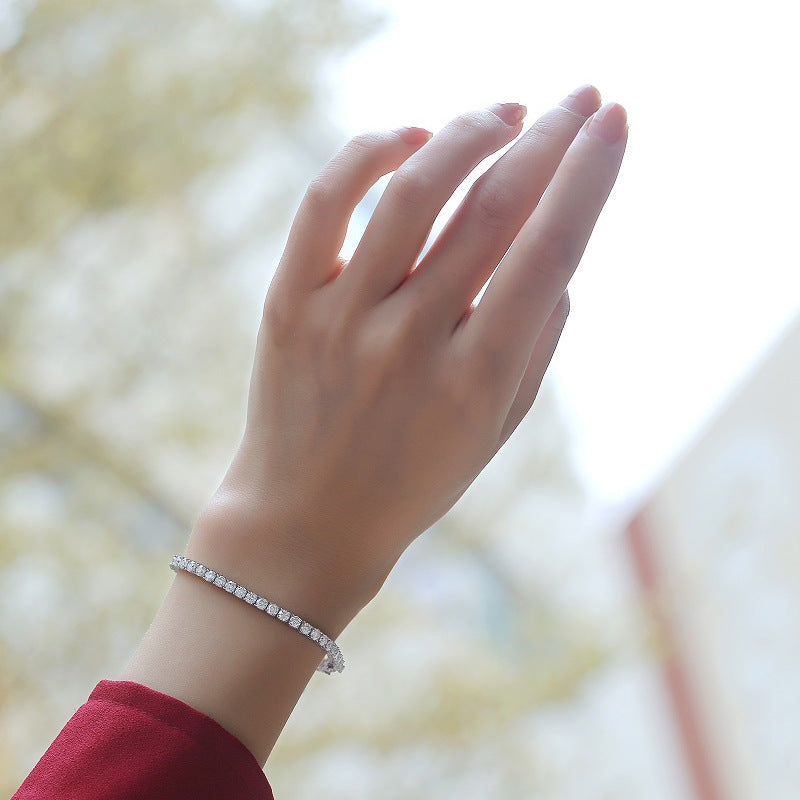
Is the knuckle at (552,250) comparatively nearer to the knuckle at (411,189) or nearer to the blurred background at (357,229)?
the knuckle at (411,189)

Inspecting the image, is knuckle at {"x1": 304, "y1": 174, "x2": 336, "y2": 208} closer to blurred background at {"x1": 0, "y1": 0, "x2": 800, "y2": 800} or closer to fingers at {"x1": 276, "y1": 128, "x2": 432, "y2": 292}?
fingers at {"x1": 276, "y1": 128, "x2": 432, "y2": 292}

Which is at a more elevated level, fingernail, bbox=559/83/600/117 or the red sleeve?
fingernail, bbox=559/83/600/117

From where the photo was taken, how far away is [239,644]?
29 cm

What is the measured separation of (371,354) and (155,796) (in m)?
0.15

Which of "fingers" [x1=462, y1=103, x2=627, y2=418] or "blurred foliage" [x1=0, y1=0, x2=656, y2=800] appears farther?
"blurred foliage" [x1=0, y1=0, x2=656, y2=800]

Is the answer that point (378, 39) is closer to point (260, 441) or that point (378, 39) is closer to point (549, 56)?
point (549, 56)

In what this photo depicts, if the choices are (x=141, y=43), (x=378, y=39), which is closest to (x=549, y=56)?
(x=378, y=39)

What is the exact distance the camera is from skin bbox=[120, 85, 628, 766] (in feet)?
0.96

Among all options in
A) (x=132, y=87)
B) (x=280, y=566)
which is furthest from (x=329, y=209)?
(x=132, y=87)

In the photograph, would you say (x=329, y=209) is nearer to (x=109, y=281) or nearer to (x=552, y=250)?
(x=552, y=250)

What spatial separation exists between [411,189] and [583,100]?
8 cm

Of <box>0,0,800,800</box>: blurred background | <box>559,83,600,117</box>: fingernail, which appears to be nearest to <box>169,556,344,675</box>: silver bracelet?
<box>559,83,600,117</box>: fingernail

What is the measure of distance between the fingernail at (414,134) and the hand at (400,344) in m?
0.03

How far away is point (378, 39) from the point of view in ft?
3.65
